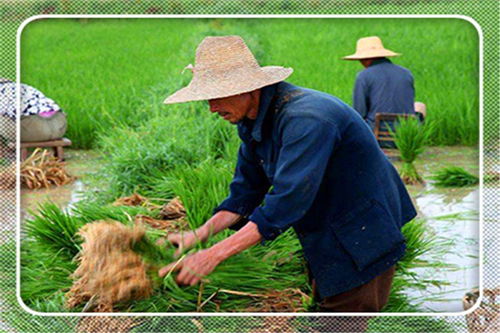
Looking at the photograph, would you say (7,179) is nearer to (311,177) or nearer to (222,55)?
(222,55)

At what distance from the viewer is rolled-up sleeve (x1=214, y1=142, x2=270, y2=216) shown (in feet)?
9.25

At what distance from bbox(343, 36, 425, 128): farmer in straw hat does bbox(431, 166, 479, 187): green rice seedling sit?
59 cm

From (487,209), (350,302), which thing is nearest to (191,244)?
(350,302)

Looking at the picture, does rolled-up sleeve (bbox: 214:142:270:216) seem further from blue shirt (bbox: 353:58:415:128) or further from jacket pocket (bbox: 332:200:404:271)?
blue shirt (bbox: 353:58:415:128)

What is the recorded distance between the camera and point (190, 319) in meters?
2.89

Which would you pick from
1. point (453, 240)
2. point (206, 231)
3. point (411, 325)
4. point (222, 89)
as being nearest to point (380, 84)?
point (453, 240)

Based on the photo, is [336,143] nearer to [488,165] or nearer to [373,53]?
[488,165]

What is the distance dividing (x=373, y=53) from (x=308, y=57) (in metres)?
3.00

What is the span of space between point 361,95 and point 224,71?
3535mm

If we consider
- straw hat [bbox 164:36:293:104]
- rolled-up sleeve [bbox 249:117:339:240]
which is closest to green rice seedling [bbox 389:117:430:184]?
straw hat [bbox 164:36:293:104]

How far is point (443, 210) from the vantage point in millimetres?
5047

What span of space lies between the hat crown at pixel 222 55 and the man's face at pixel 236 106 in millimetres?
99

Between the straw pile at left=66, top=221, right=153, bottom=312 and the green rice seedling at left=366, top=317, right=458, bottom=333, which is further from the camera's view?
the green rice seedling at left=366, top=317, right=458, bottom=333

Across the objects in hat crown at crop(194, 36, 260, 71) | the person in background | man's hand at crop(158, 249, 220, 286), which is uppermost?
hat crown at crop(194, 36, 260, 71)
